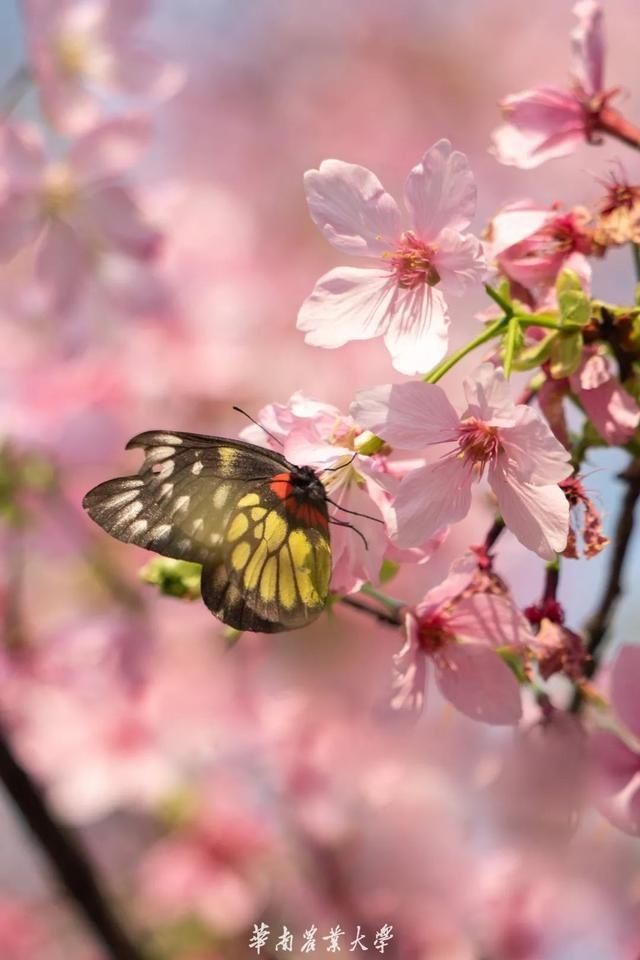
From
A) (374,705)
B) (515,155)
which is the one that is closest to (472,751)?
(374,705)

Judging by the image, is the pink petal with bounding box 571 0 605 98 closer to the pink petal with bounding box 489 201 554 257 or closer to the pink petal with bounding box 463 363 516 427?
the pink petal with bounding box 489 201 554 257

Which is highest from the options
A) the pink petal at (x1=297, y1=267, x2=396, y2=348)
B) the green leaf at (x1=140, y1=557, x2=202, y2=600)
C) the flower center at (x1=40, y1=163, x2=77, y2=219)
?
the flower center at (x1=40, y1=163, x2=77, y2=219)

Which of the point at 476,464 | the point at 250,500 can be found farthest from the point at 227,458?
the point at 476,464

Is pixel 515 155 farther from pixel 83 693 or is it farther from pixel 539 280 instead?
pixel 83 693

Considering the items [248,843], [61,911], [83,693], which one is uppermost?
[83,693]

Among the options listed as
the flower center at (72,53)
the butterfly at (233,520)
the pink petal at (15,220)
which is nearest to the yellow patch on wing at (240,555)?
the butterfly at (233,520)

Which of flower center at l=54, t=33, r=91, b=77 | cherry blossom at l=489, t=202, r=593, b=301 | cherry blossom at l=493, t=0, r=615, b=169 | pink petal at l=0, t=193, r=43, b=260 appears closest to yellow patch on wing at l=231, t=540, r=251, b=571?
cherry blossom at l=489, t=202, r=593, b=301

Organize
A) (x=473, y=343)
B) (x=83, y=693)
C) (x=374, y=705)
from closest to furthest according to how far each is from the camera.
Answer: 1. (x=473, y=343)
2. (x=374, y=705)
3. (x=83, y=693)

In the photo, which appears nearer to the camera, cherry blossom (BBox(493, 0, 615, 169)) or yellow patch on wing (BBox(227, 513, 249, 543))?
A: yellow patch on wing (BBox(227, 513, 249, 543))
